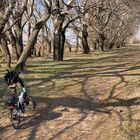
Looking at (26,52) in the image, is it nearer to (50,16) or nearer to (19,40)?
(50,16)

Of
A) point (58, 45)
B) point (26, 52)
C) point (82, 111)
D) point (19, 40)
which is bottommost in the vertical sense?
point (82, 111)

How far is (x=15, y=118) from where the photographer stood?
8641 millimetres

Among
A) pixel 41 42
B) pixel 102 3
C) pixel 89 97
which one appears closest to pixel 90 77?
pixel 89 97

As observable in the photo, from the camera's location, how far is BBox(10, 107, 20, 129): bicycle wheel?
864 cm

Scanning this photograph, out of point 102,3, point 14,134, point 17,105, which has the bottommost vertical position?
point 14,134

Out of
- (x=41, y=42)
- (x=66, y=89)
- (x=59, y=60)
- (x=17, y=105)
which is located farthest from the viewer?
(x=41, y=42)

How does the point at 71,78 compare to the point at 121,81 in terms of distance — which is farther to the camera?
the point at 71,78

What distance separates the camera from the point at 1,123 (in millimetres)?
9172

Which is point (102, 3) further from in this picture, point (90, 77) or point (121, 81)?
point (121, 81)

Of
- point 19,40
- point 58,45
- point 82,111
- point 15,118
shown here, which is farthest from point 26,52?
point 19,40

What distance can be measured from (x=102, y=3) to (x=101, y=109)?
48.2 ft

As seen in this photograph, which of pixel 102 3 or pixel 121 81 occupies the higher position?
pixel 102 3

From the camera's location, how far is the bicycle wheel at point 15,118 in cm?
864

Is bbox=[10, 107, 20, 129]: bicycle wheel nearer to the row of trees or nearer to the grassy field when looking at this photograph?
the grassy field
